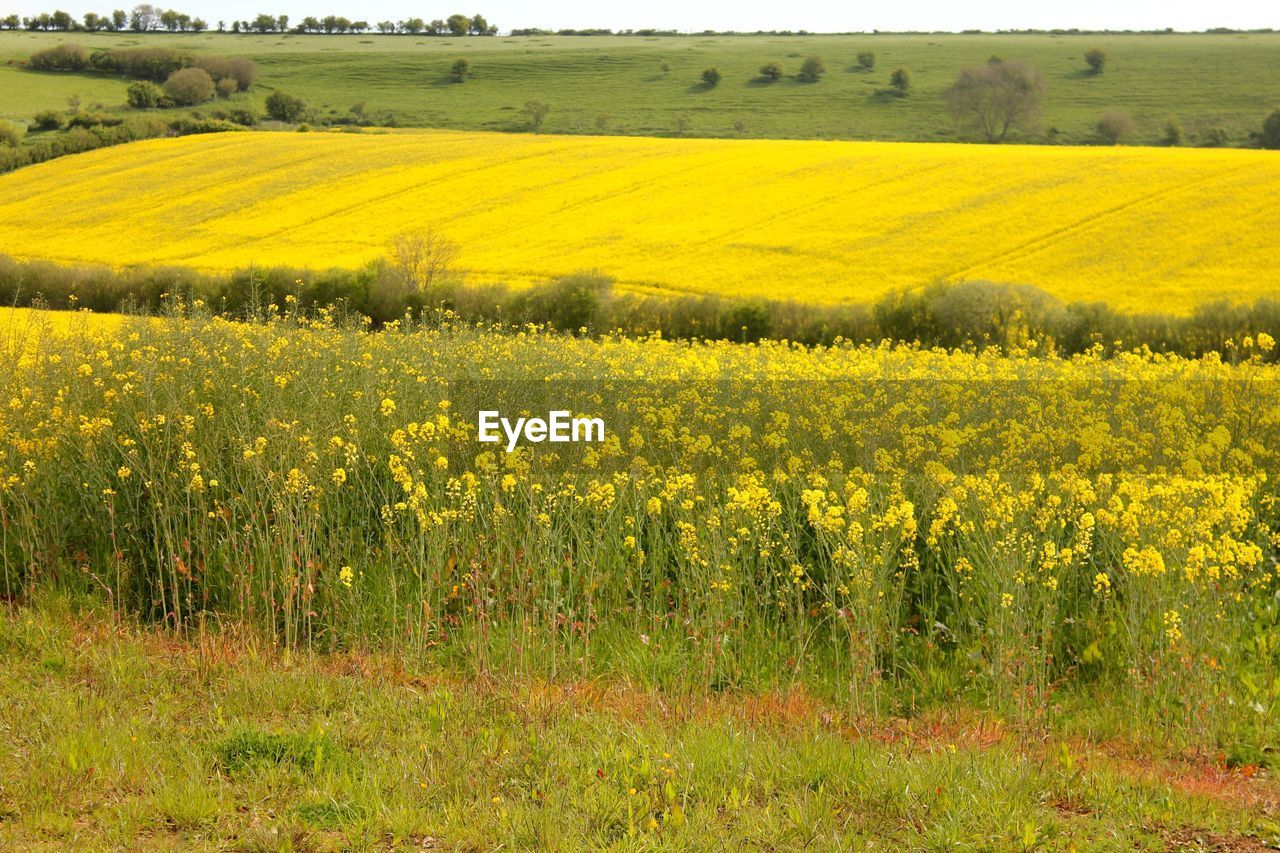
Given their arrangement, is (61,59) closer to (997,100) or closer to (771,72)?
(771,72)

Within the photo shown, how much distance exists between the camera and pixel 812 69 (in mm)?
101375

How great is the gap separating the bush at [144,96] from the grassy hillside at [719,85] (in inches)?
68.2

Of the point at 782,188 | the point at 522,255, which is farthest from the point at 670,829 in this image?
the point at 782,188

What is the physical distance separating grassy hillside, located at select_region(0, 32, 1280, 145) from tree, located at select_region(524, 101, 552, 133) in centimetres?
80

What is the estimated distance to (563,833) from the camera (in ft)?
16.3

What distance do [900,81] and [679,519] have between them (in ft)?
309

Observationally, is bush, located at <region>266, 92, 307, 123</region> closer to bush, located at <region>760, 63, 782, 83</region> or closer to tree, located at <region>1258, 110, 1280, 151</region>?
bush, located at <region>760, 63, 782, 83</region>

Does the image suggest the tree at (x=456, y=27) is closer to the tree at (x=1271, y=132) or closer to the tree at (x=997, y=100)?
the tree at (x=997, y=100)

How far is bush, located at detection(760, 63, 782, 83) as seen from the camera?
9994cm

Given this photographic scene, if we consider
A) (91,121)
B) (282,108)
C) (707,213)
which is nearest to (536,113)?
(282,108)

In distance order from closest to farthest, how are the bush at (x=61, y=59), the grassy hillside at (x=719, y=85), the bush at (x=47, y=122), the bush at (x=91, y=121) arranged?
the bush at (x=91, y=121) → the bush at (x=47, y=122) → the grassy hillside at (x=719, y=85) → the bush at (x=61, y=59)

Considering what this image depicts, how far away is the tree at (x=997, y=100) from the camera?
266 ft

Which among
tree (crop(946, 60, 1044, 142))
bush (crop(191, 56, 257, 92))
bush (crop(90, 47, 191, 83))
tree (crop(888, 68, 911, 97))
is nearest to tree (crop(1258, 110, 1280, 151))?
tree (crop(946, 60, 1044, 142))

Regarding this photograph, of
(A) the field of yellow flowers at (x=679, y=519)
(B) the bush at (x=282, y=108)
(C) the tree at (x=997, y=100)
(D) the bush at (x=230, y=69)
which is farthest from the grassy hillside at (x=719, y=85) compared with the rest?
(A) the field of yellow flowers at (x=679, y=519)
